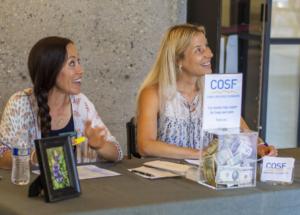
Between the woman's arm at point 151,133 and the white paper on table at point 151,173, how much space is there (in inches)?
14.0

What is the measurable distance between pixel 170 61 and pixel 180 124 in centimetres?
33

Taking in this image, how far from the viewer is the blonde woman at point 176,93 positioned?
10.6 feet

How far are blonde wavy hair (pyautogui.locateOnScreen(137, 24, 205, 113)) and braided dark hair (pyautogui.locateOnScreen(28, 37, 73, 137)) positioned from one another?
55cm

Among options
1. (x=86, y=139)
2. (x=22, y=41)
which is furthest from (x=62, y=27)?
(x=86, y=139)

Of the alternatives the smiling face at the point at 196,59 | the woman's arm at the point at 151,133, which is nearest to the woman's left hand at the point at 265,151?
the woman's arm at the point at 151,133

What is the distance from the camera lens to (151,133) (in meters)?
3.16

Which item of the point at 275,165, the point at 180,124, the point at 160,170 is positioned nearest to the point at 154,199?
the point at 160,170

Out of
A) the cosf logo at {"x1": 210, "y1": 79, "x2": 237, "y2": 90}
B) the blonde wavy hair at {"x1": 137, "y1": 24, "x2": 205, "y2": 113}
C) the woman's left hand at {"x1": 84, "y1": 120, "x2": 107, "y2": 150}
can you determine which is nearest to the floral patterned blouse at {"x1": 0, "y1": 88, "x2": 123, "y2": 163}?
the woman's left hand at {"x1": 84, "y1": 120, "x2": 107, "y2": 150}

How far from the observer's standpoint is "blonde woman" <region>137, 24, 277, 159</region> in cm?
324

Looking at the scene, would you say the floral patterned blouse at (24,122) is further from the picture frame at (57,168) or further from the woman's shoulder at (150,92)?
the picture frame at (57,168)

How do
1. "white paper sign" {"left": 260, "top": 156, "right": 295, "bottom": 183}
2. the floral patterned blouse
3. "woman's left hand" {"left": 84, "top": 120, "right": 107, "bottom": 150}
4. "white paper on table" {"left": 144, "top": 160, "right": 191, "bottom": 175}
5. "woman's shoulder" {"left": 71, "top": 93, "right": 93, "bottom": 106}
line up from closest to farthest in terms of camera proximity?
"white paper sign" {"left": 260, "top": 156, "right": 295, "bottom": 183}
"white paper on table" {"left": 144, "top": 160, "right": 191, "bottom": 175}
"woman's left hand" {"left": 84, "top": 120, "right": 107, "bottom": 150}
the floral patterned blouse
"woman's shoulder" {"left": 71, "top": 93, "right": 93, "bottom": 106}

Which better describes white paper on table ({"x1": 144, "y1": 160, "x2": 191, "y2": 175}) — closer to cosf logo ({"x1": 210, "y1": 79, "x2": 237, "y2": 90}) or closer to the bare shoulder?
cosf logo ({"x1": 210, "y1": 79, "x2": 237, "y2": 90})

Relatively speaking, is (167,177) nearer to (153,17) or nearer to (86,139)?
(86,139)

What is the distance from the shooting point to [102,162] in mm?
2742
